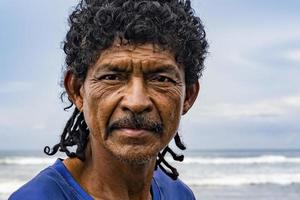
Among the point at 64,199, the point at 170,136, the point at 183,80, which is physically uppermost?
the point at 183,80

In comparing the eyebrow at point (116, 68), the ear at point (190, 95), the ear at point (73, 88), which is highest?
the eyebrow at point (116, 68)

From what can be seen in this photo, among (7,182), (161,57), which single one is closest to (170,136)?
(161,57)

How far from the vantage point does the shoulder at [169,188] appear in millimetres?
2973

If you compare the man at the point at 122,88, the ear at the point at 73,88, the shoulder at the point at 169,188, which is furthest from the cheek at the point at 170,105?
the shoulder at the point at 169,188

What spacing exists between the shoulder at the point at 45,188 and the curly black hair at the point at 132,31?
0.53 feet

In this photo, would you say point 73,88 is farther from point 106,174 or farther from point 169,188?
point 169,188

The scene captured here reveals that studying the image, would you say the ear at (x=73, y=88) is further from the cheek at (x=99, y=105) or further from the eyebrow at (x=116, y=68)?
the eyebrow at (x=116, y=68)

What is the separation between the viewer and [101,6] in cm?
241

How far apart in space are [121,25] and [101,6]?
0.13 meters

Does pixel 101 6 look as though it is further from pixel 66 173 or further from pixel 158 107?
pixel 66 173

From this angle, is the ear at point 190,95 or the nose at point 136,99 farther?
the ear at point 190,95

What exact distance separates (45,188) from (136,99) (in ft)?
1.70

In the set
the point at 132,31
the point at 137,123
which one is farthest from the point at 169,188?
the point at 132,31

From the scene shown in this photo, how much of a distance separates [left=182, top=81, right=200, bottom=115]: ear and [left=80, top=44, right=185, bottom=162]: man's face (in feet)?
0.58
